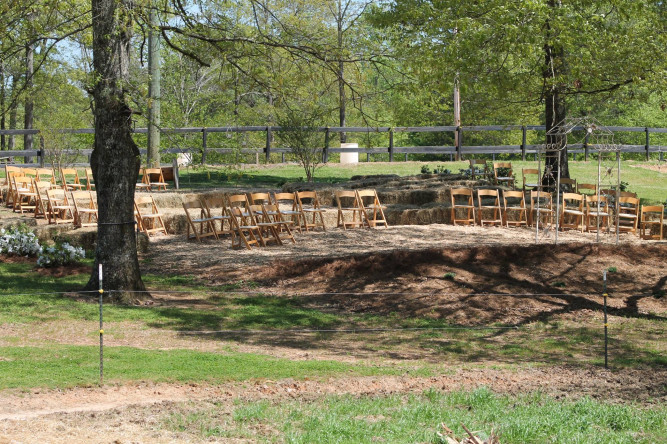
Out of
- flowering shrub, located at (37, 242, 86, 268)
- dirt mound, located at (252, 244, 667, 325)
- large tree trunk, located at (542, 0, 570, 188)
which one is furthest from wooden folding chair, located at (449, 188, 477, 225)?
flowering shrub, located at (37, 242, 86, 268)

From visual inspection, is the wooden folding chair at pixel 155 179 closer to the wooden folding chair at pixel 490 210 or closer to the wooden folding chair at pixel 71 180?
the wooden folding chair at pixel 71 180

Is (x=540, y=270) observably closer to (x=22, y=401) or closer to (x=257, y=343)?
(x=257, y=343)

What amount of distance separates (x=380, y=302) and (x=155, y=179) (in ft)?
46.3

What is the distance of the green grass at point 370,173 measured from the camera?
2725 centimetres

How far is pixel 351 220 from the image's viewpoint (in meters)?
20.3

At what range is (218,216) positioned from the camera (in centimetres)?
1908

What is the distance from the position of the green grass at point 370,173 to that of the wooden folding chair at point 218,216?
4891mm

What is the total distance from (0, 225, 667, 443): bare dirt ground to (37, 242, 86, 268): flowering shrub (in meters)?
1.37

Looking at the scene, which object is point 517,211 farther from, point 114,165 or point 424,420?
point 424,420

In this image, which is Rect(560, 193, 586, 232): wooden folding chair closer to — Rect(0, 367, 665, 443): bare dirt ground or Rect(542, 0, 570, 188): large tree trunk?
Rect(542, 0, 570, 188): large tree trunk

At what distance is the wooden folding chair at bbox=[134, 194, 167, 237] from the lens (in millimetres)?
18312

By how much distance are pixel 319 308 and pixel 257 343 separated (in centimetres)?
241

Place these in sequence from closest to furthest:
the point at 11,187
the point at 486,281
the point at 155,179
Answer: the point at 486,281 < the point at 11,187 < the point at 155,179

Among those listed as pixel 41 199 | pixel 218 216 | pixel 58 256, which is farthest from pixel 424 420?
pixel 41 199
